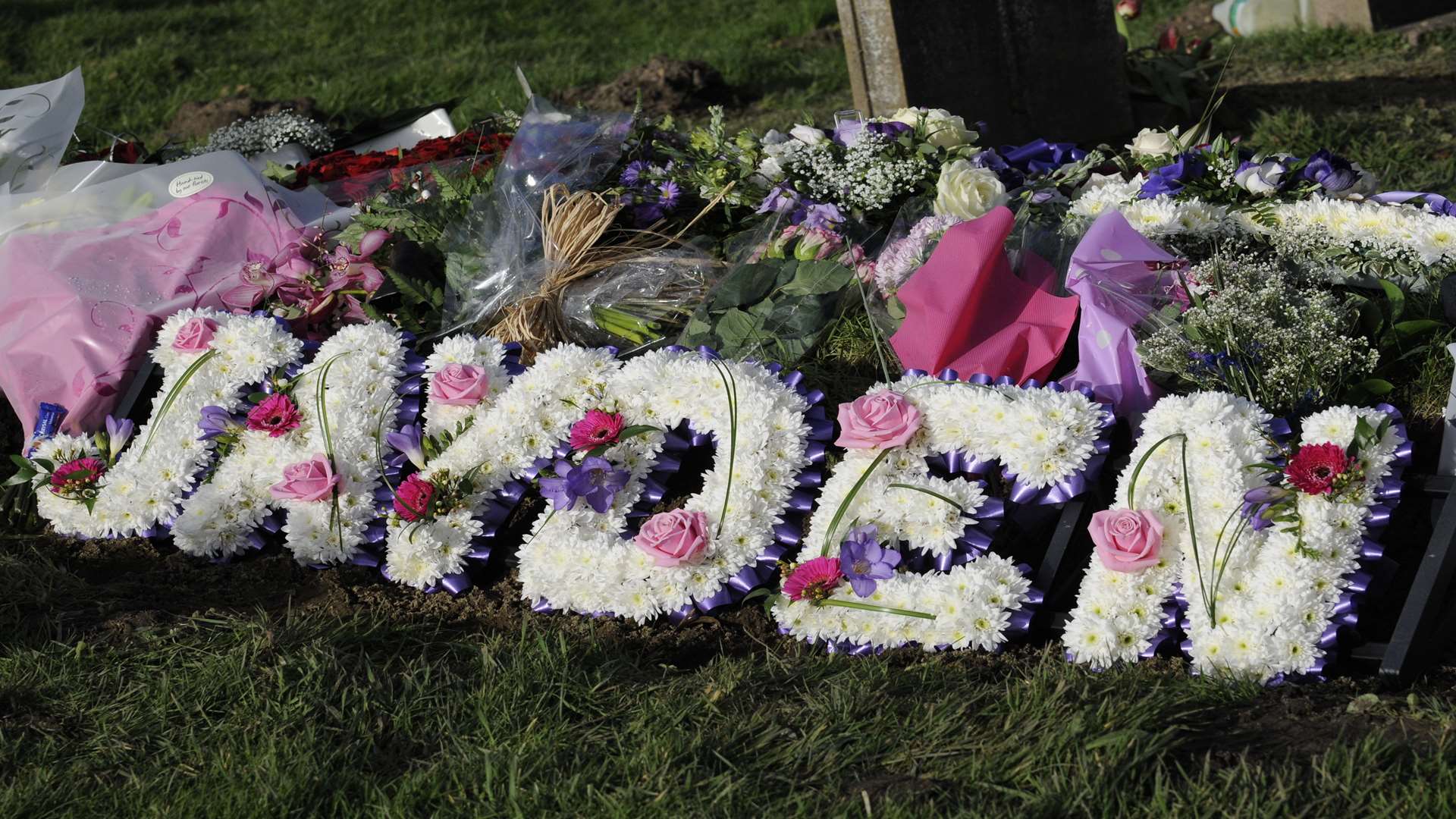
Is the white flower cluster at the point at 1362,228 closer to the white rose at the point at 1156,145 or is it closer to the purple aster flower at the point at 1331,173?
the purple aster flower at the point at 1331,173

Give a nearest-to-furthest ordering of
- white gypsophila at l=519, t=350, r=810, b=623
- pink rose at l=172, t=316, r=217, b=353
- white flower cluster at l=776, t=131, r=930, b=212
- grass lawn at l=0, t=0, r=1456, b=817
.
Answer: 1. grass lawn at l=0, t=0, r=1456, b=817
2. white gypsophila at l=519, t=350, r=810, b=623
3. pink rose at l=172, t=316, r=217, b=353
4. white flower cluster at l=776, t=131, r=930, b=212

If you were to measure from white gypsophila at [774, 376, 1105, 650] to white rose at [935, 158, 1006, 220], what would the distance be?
2.67 feet

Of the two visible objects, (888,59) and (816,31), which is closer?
(888,59)

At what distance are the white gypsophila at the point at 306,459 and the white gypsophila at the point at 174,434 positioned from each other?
2.8 inches

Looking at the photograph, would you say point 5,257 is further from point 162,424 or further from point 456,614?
point 456,614

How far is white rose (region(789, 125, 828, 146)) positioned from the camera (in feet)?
12.5

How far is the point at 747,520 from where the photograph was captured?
2648 millimetres

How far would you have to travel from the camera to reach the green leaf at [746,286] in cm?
322

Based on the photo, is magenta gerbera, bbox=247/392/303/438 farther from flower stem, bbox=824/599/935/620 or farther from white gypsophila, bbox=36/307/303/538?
flower stem, bbox=824/599/935/620

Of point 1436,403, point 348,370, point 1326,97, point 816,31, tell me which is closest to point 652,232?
point 348,370

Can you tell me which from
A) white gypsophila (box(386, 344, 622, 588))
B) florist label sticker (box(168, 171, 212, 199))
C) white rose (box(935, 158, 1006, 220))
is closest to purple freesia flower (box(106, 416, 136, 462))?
florist label sticker (box(168, 171, 212, 199))

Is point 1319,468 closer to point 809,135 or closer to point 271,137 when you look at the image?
point 809,135

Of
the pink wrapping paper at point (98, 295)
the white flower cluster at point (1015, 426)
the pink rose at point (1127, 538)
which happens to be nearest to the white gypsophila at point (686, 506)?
the white flower cluster at point (1015, 426)

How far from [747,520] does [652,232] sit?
47.5 inches
